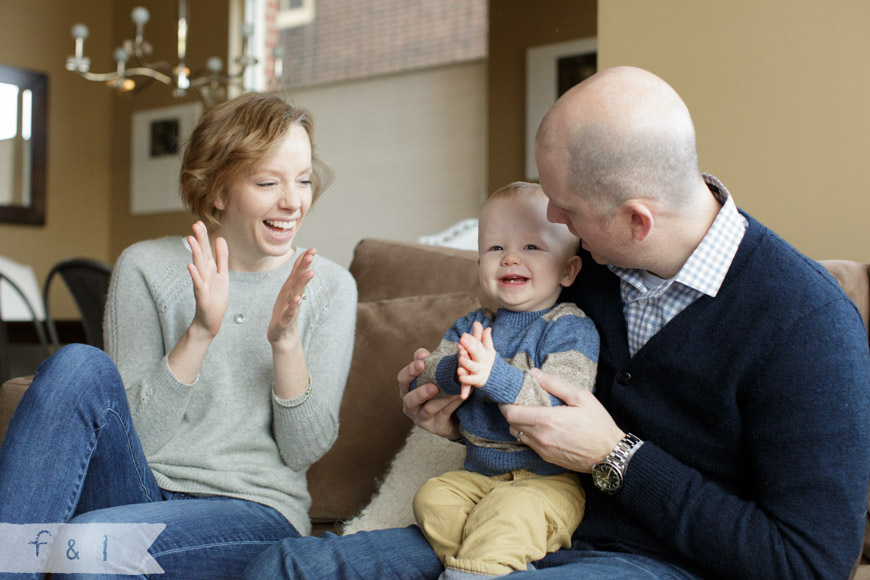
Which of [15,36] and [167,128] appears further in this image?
[167,128]

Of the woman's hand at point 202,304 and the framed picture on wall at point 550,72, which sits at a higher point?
the framed picture on wall at point 550,72

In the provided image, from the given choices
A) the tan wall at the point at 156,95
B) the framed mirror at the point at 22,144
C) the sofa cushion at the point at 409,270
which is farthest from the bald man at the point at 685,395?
the framed mirror at the point at 22,144

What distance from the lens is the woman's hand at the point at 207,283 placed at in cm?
134

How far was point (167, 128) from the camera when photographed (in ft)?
18.9

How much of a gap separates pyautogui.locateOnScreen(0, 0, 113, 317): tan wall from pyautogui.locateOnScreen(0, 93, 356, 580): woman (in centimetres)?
459

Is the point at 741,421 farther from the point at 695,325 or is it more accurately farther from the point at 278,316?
the point at 278,316

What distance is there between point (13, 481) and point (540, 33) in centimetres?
355

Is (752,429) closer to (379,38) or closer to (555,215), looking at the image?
(555,215)

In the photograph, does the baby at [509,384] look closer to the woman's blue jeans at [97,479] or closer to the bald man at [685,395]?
the bald man at [685,395]

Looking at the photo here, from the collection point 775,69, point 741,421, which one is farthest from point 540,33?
point 741,421

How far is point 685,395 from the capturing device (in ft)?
3.52

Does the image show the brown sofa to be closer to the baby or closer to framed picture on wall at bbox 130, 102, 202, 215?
the baby

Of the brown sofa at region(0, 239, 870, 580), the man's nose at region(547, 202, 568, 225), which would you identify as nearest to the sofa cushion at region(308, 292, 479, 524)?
the brown sofa at region(0, 239, 870, 580)

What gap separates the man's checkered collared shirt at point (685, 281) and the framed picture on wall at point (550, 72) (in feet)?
9.62
